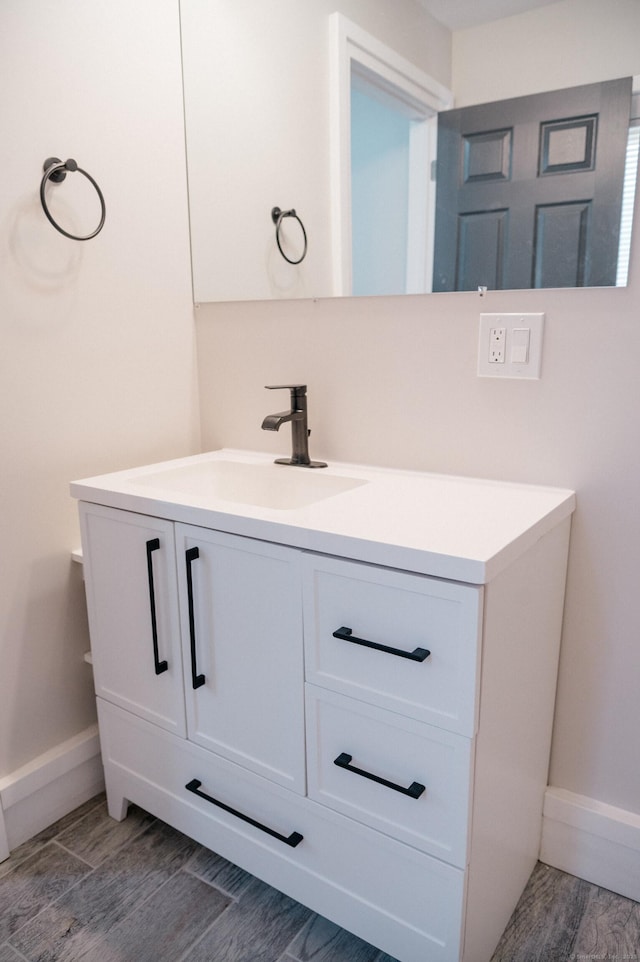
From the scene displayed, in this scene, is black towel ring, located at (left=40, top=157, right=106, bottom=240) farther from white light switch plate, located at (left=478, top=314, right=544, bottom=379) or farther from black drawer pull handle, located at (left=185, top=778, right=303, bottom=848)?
black drawer pull handle, located at (left=185, top=778, right=303, bottom=848)

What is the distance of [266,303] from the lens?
5.50ft

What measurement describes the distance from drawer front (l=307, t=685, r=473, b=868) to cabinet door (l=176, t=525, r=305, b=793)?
52 mm

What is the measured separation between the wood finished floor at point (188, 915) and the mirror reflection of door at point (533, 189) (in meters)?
1.23

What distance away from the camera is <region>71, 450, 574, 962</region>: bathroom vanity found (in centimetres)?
102

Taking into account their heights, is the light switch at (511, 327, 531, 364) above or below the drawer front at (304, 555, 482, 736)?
above

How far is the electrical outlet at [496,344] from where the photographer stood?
1.33m

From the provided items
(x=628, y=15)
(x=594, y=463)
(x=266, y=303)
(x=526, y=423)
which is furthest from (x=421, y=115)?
(x=594, y=463)

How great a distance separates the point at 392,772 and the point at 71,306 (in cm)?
118

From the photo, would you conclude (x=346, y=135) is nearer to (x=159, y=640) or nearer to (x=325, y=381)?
(x=325, y=381)

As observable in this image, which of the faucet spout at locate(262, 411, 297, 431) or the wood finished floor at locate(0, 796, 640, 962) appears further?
the faucet spout at locate(262, 411, 297, 431)

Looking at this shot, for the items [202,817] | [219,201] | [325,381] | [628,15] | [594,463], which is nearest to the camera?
[628,15]

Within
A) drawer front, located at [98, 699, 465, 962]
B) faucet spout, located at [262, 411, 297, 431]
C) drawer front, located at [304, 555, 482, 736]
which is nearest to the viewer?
drawer front, located at [304, 555, 482, 736]

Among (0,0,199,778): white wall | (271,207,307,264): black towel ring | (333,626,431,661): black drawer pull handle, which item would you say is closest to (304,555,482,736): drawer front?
(333,626,431,661): black drawer pull handle

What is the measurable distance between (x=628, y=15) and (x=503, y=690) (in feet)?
3.78
